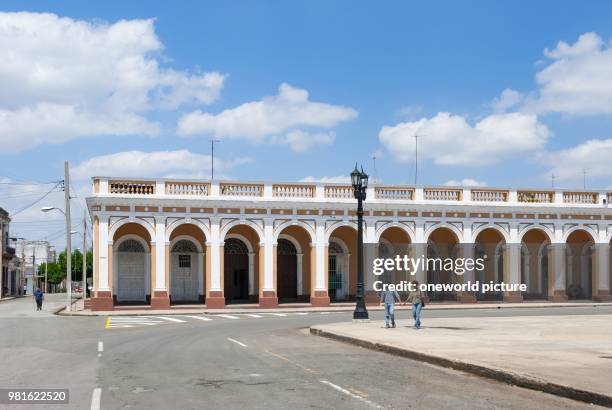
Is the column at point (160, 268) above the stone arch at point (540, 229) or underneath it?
underneath

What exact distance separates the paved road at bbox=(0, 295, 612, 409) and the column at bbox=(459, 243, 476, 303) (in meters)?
23.7

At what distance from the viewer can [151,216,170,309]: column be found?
3966 cm

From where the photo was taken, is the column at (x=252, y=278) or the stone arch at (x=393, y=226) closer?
the stone arch at (x=393, y=226)

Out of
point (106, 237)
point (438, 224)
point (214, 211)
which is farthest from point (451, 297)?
point (106, 237)

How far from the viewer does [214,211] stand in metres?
40.8

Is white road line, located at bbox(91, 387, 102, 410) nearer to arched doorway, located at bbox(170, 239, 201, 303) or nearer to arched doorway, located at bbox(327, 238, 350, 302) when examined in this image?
arched doorway, located at bbox(170, 239, 201, 303)

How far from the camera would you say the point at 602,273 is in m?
45.7

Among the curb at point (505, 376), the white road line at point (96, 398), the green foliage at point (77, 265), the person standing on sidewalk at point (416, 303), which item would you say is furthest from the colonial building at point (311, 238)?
the green foliage at point (77, 265)

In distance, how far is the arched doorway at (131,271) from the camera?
42.4 m

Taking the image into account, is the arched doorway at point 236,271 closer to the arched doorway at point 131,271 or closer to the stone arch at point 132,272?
the stone arch at point 132,272

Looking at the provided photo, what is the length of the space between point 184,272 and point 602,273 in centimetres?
2496

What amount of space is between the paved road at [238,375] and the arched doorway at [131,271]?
64.6 ft

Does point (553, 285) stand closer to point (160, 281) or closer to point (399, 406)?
point (160, 281)

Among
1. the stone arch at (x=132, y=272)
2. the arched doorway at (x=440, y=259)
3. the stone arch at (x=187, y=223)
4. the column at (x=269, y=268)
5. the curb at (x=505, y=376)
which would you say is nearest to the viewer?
the curb at (x=505, y=376)
